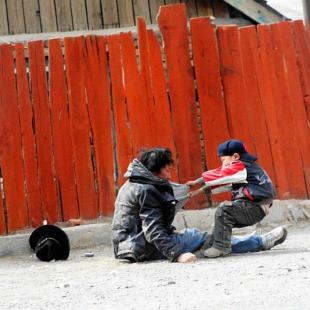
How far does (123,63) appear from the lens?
630 centimetres

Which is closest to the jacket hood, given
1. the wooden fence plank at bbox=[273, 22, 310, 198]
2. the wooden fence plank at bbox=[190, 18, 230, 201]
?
A: the wooden fence plank at bbox=[190, 18, 230, 201]

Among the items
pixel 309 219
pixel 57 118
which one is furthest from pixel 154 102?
pixel 309 219

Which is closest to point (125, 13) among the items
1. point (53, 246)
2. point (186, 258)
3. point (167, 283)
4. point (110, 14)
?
point (110, 14)

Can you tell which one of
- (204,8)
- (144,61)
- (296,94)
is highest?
(204,8)

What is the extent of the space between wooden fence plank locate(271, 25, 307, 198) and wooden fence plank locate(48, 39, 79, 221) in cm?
206

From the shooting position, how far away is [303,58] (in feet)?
21.7

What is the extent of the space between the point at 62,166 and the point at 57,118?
1.47ft

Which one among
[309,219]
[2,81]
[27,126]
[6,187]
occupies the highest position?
[2,81]

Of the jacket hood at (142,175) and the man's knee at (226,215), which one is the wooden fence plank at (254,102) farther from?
the jacket hood at (142,175)

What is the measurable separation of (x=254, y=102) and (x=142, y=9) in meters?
3.11

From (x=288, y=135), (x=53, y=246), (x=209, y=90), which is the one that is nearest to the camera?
(x=53, y=246)

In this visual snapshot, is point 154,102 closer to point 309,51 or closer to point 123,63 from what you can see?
point 123,63

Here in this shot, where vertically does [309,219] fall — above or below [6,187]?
below

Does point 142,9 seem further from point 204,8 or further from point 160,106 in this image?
point 160,106
